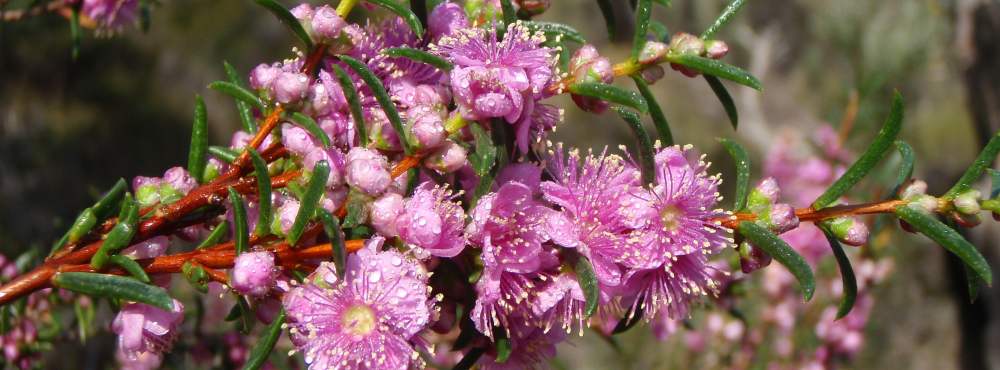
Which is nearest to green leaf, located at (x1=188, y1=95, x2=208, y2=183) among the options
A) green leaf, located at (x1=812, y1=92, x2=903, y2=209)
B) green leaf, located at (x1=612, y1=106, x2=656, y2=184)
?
green leaf, located at (x1=612, y1=106, x2=656, y2=184)

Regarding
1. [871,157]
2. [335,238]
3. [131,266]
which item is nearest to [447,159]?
[335,238]

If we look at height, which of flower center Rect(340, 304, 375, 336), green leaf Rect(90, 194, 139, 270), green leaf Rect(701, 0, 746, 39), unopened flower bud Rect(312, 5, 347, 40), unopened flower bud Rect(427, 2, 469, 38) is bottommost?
flower center Rect(340, 304, 375, 336)

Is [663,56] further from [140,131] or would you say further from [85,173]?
[140,131]

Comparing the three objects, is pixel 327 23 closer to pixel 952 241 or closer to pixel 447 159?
pixel 447 159

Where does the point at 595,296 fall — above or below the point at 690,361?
above

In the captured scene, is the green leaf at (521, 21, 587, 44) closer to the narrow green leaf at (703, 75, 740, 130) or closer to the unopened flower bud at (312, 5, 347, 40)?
the narrow green leaf at (703, 75, 740, 130)

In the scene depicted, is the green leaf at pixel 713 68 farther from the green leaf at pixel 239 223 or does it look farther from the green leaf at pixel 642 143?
the green leaf at pixel 239 223

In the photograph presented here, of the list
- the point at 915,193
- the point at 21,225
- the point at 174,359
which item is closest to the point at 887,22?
the point at 915,193
